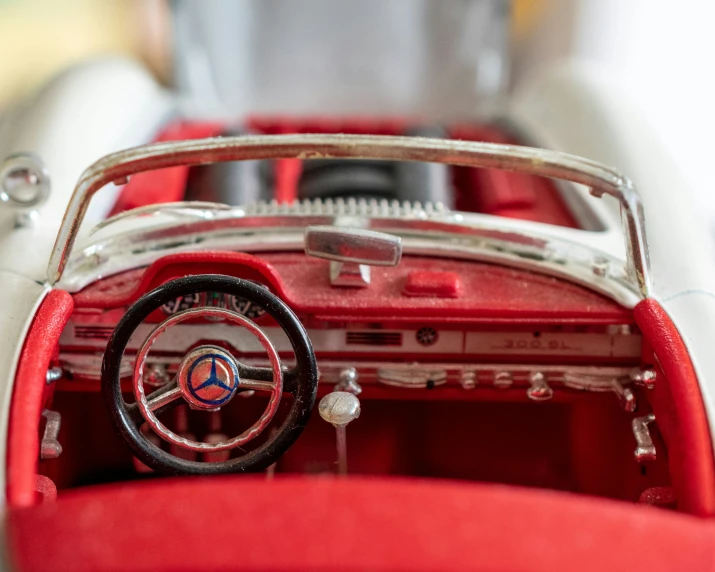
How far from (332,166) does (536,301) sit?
91 centimetres

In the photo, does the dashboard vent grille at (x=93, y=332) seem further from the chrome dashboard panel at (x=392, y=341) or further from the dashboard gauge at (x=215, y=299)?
the dashboard gauge at (x=215, y=299)

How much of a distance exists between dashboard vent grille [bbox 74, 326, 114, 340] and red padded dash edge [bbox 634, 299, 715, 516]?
86 cm

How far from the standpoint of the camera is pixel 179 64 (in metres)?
2.73

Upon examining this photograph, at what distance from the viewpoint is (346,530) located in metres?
0.85

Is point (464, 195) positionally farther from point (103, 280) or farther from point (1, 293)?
point (1, 293)

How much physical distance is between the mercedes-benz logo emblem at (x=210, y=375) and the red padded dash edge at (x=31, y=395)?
0.21 meters

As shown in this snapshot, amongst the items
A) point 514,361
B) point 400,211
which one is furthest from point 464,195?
point 514,361

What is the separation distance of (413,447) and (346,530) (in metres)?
0.81

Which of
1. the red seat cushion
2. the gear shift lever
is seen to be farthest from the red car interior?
the gear shift lever

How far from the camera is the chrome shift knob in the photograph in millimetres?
1180

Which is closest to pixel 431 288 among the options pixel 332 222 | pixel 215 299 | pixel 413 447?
pixel 332 222

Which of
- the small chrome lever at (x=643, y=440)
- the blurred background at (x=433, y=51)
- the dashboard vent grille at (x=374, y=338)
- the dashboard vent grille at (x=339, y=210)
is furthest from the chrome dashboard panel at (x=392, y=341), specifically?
the blurred background at (x=433, y=51)

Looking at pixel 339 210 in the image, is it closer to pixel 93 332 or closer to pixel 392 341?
pixel 392 341

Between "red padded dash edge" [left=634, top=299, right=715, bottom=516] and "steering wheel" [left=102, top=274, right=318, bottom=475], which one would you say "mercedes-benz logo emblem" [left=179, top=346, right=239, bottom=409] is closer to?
"steering wheel" [left=102, top=274, right=318, bottom=475]
